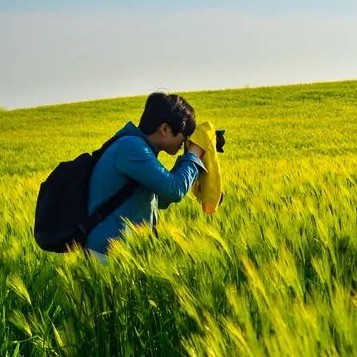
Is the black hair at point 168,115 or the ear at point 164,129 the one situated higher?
the black hair at point 168,115

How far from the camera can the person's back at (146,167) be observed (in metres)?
3.33

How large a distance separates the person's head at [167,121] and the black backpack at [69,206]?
0.55 ft

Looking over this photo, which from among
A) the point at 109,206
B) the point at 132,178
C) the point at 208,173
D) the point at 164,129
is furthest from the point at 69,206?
the point at 208,173

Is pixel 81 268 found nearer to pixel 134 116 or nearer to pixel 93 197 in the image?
pixel 93 197

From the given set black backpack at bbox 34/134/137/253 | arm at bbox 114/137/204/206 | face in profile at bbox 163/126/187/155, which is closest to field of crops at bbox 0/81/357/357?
black backpack at bbox 34/134/137/253

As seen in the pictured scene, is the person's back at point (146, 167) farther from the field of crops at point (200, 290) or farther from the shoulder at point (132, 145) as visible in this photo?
the field of crops at point (200, 290)

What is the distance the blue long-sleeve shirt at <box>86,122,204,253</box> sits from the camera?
10.9 feet

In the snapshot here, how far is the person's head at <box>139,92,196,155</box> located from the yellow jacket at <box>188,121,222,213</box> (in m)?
0.06

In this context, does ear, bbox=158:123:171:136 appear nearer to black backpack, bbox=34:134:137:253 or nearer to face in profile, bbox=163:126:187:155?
face in profile, bbox=163:126:187:155

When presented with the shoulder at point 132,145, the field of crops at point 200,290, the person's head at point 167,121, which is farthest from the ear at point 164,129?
the field of crops at point 200,290

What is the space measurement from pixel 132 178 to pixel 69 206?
31cm

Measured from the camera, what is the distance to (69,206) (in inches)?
135

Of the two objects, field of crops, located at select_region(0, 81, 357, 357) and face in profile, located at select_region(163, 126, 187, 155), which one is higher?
face in profile, located at select_region(163, 126, 187, 155)

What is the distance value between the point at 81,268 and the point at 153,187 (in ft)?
3.18
